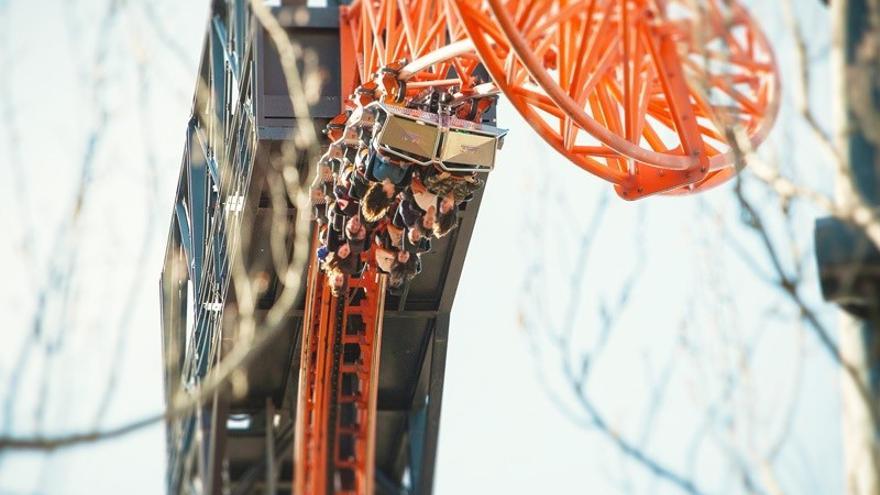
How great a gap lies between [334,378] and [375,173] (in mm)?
4124

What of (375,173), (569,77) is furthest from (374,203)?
(569,77)

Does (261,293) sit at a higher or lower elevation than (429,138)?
lower

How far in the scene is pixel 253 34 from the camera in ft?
56.7

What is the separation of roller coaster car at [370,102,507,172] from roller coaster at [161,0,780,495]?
0.7 inches

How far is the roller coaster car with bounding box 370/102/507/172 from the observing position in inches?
579

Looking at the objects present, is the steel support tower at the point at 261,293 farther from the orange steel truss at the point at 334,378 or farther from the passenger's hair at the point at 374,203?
the passenger's hair at the point at 374,203

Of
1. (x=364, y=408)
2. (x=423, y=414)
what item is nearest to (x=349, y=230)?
(x=364, y=408)

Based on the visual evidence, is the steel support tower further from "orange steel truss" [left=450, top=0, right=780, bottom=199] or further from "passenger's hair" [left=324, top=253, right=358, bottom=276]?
"orange steel truss" [left=450, top=0, right=780, bottom=199]

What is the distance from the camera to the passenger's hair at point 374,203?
15.2m

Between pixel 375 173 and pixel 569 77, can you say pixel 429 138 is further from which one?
pixel 569 77

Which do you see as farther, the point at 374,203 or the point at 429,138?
the point at 374,203

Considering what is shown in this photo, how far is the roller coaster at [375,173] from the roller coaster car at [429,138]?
0.02 m

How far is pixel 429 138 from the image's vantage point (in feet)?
48.3

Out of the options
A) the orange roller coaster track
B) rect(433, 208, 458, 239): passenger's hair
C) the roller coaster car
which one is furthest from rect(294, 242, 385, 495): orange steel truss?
the roller coaster car
